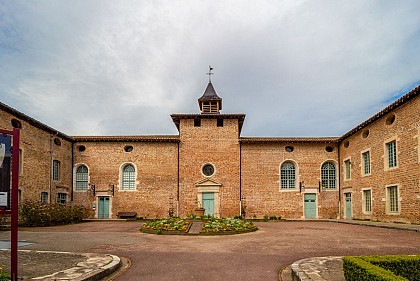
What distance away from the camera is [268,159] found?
25.9 meters

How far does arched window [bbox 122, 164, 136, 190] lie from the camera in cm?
2566

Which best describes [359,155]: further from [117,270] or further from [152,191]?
[117,270]

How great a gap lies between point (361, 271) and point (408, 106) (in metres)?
14.5

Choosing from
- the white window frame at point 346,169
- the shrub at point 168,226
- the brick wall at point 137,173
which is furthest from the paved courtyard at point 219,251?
the brick wall at point 137,173

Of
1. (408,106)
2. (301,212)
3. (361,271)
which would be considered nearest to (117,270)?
(361,271)

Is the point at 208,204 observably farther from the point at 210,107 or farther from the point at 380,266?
the point at 380,266

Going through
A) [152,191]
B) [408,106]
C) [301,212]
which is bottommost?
[301,212]

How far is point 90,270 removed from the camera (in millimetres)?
6914

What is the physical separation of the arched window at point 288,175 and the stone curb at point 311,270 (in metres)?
18.2

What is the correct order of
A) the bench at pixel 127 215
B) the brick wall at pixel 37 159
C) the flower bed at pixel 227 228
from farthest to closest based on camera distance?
the bench at pixel 127 215, the brick wall at pixel 37 159, the flower bed at pixel 227 228

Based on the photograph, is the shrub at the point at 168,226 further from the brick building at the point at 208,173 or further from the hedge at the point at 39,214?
the brick building at the point at 208,173

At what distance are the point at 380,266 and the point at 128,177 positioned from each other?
71.7 ft

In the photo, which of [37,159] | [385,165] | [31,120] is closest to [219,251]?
[385,165]

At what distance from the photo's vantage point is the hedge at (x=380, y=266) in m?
5.13
